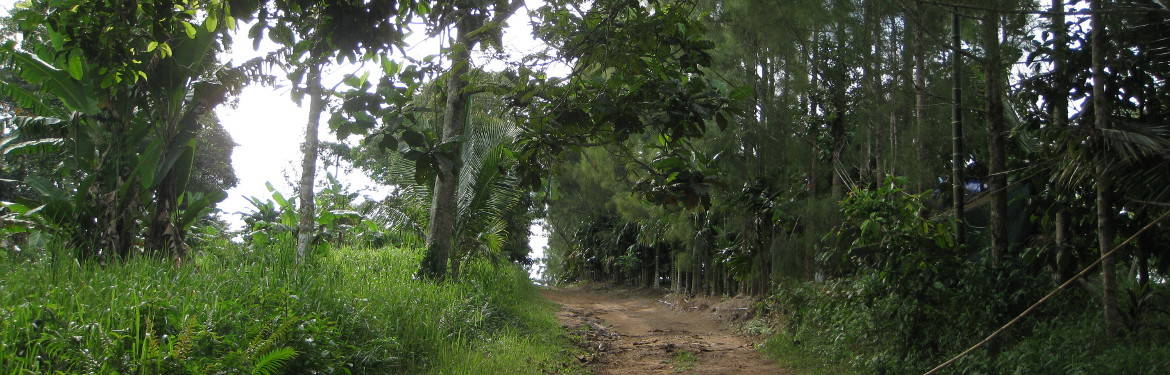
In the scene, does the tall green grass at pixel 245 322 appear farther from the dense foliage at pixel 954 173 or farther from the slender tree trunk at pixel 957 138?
the slender tree trunk at pixel 957 138

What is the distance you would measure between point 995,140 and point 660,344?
5262mm

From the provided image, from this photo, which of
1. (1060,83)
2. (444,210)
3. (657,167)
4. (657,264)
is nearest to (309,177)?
(444,210)

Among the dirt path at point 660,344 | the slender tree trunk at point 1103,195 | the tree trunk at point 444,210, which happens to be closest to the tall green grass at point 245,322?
the tree trunk at point 444,210

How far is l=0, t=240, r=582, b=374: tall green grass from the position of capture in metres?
4.07

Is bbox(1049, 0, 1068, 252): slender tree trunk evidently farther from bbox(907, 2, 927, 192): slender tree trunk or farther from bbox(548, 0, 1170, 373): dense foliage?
bbox(907, 2, 927, 192): slender tree trunk

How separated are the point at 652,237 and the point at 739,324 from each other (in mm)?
6689

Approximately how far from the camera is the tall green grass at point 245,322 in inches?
160

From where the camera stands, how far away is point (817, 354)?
26.8ft

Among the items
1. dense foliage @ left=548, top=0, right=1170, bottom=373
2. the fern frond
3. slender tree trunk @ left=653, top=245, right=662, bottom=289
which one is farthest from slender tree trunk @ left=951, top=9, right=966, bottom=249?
slender tree trunk @ left=653, top=245, right=662, bottom=289

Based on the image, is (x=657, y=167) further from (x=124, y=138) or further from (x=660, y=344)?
(x=124, y=138)

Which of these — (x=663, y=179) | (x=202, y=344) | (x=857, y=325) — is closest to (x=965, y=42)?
(x=857, y=325)

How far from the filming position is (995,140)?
6.25 metres

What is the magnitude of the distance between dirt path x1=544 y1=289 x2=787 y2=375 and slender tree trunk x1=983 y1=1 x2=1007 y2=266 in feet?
8.77

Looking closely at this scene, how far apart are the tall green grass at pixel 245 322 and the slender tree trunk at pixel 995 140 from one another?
13.8 feet
